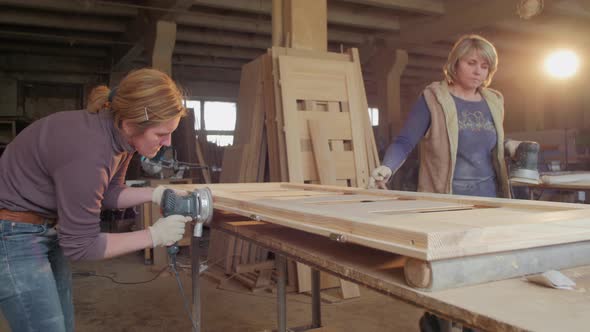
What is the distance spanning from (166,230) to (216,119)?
40.1ft

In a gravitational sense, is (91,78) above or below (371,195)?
above

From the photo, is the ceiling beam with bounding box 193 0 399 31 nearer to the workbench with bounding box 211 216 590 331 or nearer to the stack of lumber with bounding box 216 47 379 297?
the stack of lumber with bounding box 216 47 379 297

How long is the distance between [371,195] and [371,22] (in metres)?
6.68

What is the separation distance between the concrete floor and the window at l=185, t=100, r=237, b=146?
9.03m

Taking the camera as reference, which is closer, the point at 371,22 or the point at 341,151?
the point at 341,151

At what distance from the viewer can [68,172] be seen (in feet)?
5.22

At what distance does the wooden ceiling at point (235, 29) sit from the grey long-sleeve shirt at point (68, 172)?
18.2 ft

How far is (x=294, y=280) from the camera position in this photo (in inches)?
168

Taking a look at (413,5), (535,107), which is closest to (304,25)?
(413,5)

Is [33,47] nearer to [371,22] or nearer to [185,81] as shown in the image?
[185,81]

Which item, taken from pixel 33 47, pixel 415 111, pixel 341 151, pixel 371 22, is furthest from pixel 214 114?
pixel 415 111

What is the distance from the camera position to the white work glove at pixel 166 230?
6.06 feet

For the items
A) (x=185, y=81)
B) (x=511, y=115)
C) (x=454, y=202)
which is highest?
(x=185, y=81)

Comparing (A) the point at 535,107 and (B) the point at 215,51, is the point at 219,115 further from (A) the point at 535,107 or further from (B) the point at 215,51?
(A) the point at 535,107
